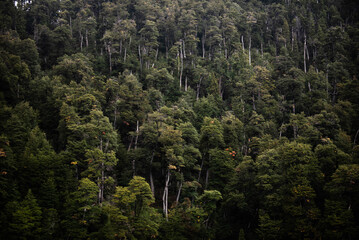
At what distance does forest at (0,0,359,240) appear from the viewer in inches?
1156

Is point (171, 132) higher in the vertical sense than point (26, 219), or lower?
higher

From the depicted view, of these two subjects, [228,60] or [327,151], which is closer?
[327,151]

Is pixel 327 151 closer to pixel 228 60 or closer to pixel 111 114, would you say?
pixel 111 114

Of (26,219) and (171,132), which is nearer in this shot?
(26,219)

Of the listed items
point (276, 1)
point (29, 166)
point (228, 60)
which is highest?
point (276, 1)

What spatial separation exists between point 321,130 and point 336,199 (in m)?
11.4

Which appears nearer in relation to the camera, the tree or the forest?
the tree

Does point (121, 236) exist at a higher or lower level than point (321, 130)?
lower

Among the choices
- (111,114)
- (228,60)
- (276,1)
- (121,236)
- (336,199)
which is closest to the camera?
(121,236)

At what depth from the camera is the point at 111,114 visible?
43875 mm

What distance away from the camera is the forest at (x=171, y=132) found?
29375mm

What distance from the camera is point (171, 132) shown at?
121 feet

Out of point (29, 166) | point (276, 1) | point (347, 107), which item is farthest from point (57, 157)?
point (276, 1)

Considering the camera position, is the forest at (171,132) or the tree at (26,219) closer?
the tree at (26,219)
